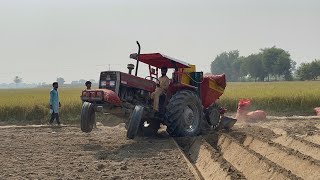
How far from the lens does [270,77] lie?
10431 cm

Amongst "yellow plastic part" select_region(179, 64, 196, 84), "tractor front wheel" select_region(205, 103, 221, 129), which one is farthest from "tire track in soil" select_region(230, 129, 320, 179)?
"yellow plastic part" select_region(179, 64, 196, 84)

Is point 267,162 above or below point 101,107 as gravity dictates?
below

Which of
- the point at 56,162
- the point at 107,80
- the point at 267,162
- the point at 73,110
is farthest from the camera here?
the point at 73,110

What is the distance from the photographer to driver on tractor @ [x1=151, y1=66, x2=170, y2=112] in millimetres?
9516

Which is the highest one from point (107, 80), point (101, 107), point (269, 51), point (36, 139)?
point (269, 51)

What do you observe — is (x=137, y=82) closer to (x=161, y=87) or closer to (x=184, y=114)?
(x=161, y=87)

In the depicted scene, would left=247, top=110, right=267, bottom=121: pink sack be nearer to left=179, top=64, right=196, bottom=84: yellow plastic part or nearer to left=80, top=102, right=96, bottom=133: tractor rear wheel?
left=179, top=64, right=196, bottom=84: yellow plastic part

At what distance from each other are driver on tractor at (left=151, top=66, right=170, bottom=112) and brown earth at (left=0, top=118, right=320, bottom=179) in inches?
35.2

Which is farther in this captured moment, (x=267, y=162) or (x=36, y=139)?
(x=36, y=139)

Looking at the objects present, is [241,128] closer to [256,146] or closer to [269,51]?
[256,146]

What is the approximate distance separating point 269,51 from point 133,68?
92.5m

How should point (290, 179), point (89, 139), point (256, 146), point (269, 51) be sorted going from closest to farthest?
point (290, 179) < point (256, 146) < point (89, 139) < point (269, 51)

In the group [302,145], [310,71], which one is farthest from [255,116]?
[310,71]

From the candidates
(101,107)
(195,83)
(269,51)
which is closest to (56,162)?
(101,107)
